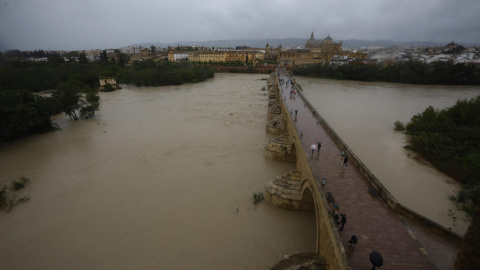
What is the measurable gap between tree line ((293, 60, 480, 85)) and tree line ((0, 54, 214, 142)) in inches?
863

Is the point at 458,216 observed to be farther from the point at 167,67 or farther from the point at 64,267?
the point at 167,67

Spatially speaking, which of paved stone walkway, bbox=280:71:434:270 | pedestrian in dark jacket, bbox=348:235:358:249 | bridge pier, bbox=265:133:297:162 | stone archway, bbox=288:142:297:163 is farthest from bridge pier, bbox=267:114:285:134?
pedestrian in dark jacket, bbox=348:235:358:249

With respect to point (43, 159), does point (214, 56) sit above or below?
above

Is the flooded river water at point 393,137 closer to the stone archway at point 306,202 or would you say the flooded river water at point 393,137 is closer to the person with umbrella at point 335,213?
the stone archway at point 306,202

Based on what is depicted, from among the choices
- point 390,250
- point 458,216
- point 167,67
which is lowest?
point 458,216

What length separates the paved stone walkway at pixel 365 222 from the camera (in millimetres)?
4254

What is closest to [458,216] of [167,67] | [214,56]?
[167,67]

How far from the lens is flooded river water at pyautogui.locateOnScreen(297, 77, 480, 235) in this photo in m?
8.12

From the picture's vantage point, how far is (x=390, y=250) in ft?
14.6

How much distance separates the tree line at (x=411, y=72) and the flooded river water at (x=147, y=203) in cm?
2891

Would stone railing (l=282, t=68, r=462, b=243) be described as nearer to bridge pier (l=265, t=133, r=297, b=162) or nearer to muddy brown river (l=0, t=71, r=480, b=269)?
muddy brown river (l=0, t=71, r=480, b=269)

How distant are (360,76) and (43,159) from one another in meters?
39.4

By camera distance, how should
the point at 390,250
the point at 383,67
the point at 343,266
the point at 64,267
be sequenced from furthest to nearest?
the point at 383,67 < the point at 64,267 < the point at 390,250 < the point at 343,266

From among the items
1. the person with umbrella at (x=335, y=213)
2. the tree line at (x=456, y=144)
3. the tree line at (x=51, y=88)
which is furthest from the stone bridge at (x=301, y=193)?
the tree line at (x=51, y=88)
